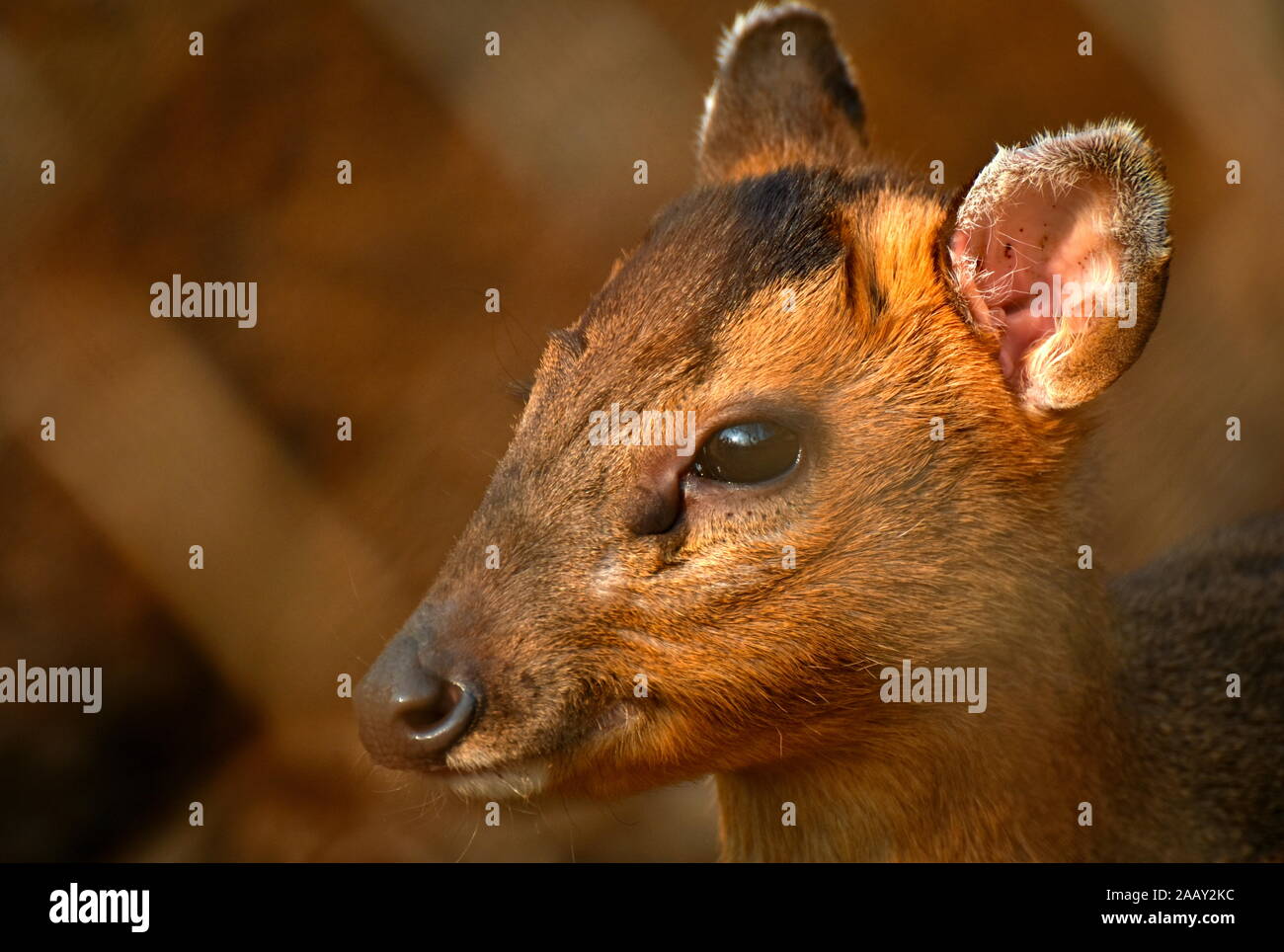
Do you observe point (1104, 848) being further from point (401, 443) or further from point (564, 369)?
point (401, 443)

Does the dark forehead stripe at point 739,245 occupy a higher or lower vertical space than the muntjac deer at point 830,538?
higher

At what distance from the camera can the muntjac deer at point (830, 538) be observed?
2.10 meters

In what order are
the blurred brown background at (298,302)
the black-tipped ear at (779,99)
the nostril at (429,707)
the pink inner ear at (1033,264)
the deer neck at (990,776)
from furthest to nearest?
1. the blurred brown background at (298,302)
2. the black-tipped ear at (779,99)
3. the deer neck at (990,776)
4. the pink inner ear at (1033,264)
5. the nostril at (429,707)

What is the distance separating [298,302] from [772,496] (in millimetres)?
1922

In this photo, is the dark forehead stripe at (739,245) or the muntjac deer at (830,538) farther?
the dark forehead stripe at (739,245)

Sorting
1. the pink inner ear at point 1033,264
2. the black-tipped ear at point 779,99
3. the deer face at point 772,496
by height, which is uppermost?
the black-tipped ear at point 779,99

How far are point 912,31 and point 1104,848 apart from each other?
2648 millimetres

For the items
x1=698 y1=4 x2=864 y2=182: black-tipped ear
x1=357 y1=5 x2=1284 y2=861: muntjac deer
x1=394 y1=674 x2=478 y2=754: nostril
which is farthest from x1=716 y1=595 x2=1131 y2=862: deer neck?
x1=698 y1=4 x2=864 y2=182: black-tipped ear

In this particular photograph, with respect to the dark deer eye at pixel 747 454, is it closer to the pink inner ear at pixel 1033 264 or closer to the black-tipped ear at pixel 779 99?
the pink inner ear at pixel 1033 264

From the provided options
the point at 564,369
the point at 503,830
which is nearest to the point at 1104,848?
the point at 564,369

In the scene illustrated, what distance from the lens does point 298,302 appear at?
361cm

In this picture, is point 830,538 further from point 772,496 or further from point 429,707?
point 429,707

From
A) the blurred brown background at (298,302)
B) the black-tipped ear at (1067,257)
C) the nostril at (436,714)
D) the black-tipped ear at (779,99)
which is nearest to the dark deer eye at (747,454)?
the black-tipped ear at (1067,257)

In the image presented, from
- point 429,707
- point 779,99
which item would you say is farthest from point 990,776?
point 779,99
